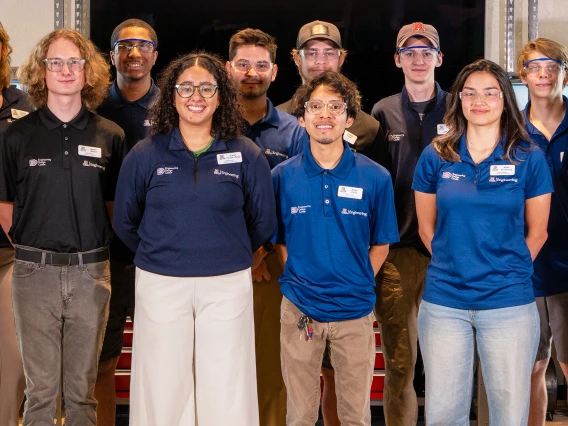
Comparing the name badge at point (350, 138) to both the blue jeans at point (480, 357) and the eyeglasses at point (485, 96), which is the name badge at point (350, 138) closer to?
the eyeglasses at point (485, 96)

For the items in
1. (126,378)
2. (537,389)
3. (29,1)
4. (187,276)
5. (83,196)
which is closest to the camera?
(187,276)

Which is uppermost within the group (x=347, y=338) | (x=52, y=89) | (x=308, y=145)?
(x=52, y=89)

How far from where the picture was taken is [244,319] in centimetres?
314

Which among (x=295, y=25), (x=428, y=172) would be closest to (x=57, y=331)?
(x=428, y=172)

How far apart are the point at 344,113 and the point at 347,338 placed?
0.94m

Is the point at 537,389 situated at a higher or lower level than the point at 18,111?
lower

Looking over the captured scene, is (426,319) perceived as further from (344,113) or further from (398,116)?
(398,116)

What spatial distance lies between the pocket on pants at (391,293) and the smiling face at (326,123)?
0.75 metres

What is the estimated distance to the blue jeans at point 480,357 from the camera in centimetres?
291

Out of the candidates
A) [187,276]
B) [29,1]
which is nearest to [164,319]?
[187,276]

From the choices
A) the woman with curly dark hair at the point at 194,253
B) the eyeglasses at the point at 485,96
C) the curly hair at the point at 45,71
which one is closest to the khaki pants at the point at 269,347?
the woman with curly dark hair at the point at 194,253

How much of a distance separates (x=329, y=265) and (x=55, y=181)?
3.85ft

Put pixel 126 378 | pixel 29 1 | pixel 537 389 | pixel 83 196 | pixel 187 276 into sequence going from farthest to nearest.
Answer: pixel 29 1
pixel 126 378
pixel 537 389
pixel 83 196
pixel 187 276

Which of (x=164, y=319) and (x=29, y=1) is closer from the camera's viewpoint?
(x=164, y=319)
